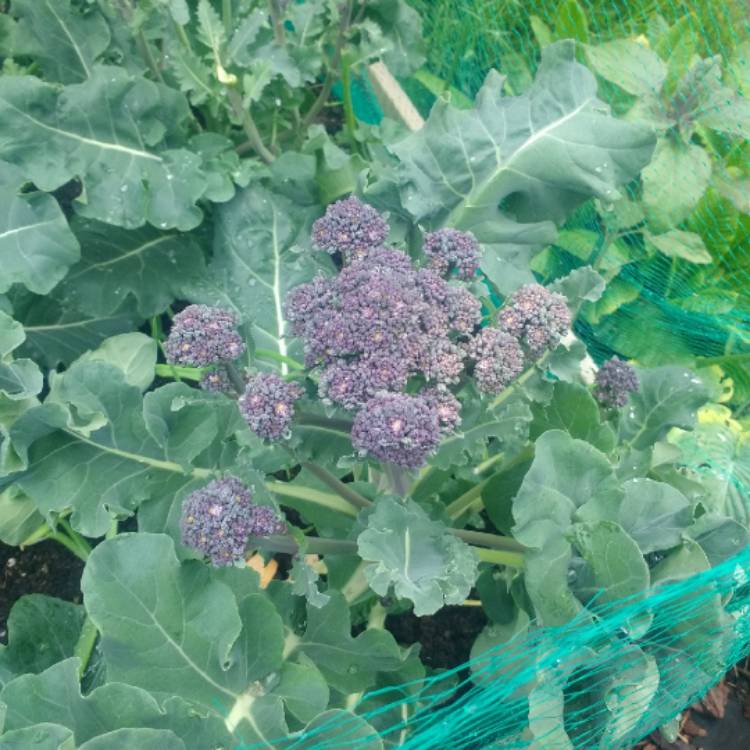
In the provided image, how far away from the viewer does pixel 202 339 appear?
4.34ft

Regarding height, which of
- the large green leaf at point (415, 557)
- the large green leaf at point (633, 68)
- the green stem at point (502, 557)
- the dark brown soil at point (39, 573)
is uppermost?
the large green leaf at point (633, 68)

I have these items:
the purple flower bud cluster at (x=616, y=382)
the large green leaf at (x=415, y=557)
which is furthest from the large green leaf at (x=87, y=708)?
the purple flower bud cluster at (x=616, y=382)

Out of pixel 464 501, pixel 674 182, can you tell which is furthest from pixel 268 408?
pixel 674 182

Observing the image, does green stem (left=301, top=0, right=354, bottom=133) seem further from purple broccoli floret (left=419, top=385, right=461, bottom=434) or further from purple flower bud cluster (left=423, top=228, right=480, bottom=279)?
purple broccoli floret (left=419, top=385, right=461, bottom=434)

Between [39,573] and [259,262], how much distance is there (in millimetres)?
935

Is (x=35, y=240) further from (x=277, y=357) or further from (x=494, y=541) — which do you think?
(x=494, y=541)

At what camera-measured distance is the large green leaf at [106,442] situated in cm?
149

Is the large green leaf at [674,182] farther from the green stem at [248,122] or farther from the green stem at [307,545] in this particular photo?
the green stem at [307,545]

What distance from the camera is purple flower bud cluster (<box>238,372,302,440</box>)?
4.09ft

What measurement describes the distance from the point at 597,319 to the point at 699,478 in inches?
23.7

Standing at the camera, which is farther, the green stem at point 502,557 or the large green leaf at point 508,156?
the large green leaf at point 508,156

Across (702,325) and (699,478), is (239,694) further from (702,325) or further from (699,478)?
(702,325)

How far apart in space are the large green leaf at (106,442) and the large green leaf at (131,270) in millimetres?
512

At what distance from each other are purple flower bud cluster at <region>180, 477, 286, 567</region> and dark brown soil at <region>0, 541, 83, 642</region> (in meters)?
0.87
